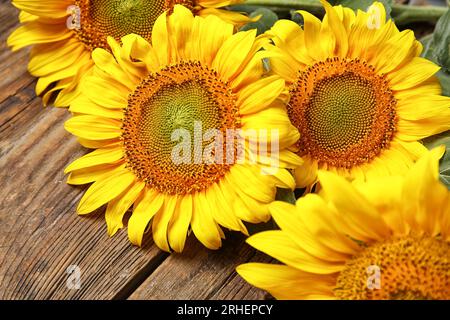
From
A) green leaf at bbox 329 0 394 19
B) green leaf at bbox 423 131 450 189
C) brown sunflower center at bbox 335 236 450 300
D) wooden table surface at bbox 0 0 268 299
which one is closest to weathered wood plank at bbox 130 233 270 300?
wooden table surface at bbox 0 0 268 299

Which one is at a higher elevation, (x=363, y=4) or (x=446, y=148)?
(x=363, y=4)

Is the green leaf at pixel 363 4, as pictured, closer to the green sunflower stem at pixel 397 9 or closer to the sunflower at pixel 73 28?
the green sunflower stem at pixel 397 9

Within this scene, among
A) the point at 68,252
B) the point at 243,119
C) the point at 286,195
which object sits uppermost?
the point at 243,119

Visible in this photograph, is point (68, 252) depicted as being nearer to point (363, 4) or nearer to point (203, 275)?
point (203, 275)

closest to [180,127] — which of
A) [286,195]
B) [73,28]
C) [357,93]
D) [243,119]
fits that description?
[243,119]

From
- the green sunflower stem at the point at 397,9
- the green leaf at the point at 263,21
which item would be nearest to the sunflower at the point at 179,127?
the green leaf at the point at 263,21

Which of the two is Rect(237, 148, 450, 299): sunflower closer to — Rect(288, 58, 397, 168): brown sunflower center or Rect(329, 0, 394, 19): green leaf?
Rect(288, 58, 397, 168): brown sunflower center

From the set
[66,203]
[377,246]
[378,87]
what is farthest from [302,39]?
[66,203]

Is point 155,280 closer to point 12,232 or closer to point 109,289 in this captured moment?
point 109,289
